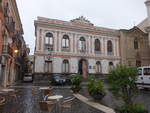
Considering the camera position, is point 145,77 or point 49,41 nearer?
point 145,77

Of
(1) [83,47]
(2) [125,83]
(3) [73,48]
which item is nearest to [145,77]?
(2) [125,83]

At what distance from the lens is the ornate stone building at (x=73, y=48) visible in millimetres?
24516

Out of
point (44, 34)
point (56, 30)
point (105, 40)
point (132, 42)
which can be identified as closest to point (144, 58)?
point (132, 42)

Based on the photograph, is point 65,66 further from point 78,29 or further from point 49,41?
point 78,29

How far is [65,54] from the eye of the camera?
25594 millimetres

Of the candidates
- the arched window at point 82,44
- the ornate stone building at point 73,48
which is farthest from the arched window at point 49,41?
the arched window at point 82,44

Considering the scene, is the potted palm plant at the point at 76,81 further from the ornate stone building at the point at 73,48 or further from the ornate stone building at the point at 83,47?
the ornate stone building at the point at 73,48

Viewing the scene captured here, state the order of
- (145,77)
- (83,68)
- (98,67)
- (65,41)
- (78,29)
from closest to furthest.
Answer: (145,77)
(65,41)
(83,68)
(78,29)
(98,67)

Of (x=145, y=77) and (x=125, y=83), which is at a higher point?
(x=125, y=83)

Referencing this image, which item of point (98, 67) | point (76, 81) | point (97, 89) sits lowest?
point (97, 89)

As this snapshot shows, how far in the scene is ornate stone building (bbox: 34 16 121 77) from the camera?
24.5 meters

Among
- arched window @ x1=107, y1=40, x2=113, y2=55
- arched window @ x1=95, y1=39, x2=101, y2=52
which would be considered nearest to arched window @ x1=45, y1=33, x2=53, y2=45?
arched window @ x1=95, y1=39, x2=101, y2=52

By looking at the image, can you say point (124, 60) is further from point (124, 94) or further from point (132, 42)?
point (124, 94)

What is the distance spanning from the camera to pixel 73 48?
87.0 feet
